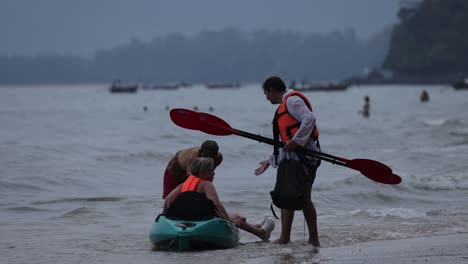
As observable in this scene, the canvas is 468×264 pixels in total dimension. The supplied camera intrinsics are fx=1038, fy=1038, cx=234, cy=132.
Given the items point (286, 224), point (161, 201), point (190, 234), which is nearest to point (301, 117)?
point (286, 224)

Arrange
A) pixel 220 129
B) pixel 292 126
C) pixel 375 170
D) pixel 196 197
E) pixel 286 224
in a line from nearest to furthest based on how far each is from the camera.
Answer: pixel 292 126 → pixel 196 197 → pixel 286 224 → pixel 220 129 → pixel 375 170

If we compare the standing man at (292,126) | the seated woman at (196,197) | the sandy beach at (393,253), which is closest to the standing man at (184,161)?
the seated woman at (196,197)

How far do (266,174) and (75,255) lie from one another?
31.2ft

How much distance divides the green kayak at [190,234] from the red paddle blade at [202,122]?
106cm

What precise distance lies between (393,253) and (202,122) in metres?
2.53

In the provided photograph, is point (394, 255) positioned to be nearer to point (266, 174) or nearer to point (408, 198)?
point (408, 198)

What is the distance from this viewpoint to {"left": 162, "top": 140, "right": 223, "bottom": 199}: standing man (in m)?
10.9

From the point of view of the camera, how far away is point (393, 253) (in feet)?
34.4

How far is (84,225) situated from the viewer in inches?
543

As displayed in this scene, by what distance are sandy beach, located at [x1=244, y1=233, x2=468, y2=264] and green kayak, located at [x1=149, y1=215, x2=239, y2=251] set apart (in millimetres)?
593

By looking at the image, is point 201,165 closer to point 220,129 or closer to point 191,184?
point 191,184

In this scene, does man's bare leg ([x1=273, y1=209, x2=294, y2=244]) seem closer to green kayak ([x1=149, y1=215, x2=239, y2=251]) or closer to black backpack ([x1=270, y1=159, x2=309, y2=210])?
black backpack ([x1=270, y1=159, x2=309, y2=210])

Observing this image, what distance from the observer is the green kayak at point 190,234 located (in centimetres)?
1059

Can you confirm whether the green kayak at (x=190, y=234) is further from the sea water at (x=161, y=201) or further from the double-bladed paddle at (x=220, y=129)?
the double-bladed paddle at (x=220, y=129)
